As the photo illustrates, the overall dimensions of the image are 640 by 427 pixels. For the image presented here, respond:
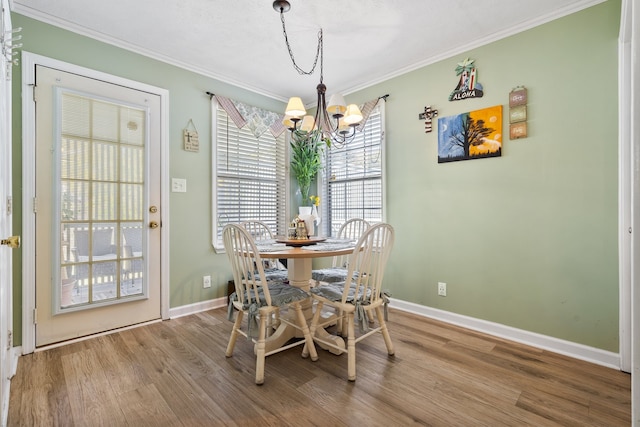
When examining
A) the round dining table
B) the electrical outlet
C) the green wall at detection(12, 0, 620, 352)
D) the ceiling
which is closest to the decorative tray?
the round dining table

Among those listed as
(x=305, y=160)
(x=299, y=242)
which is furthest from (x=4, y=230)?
(x=305, y=160)

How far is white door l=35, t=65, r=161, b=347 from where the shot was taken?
229 centimetres

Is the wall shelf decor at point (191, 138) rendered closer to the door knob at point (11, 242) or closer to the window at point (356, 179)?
the window at point (356, 179)

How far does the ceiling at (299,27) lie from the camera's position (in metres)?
2.20

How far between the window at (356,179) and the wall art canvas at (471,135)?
0.69m

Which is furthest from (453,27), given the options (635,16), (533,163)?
(635,16)

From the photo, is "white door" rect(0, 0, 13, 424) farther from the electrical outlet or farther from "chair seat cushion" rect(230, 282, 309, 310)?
the electrical outlet

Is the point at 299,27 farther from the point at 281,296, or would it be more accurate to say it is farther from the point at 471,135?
the point at 281,296

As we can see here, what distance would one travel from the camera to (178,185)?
2996mm

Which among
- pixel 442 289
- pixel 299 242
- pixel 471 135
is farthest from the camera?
pixel 442 289

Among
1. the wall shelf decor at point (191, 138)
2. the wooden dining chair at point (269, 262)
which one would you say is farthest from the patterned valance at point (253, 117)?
the wooden dining chair at point (269, 262)

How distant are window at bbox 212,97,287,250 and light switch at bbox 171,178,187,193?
31 centimetres

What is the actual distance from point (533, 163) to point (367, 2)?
5.65 feet

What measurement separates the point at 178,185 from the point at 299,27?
1.81m
